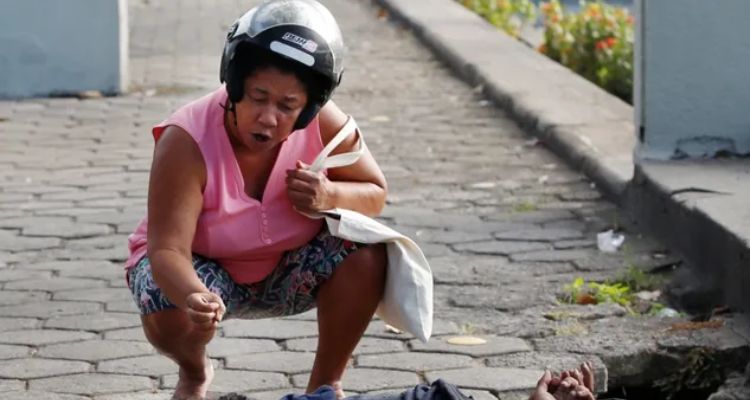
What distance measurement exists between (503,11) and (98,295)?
831 centimetres

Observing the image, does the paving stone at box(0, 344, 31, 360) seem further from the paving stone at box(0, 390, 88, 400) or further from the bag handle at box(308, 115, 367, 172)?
the bag handle at box(308, 115, 367, 172)

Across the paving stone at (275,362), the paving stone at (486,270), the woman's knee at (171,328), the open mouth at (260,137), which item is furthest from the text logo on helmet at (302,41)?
the paving stone at (486,270)

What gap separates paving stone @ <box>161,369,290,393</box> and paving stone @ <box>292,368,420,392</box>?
0.17ft

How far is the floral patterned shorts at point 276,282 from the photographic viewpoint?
147 inches

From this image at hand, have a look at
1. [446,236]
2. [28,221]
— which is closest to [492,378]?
[446,236]

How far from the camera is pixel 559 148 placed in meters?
7.32

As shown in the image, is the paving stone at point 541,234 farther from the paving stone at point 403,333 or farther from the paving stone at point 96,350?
the paving stone at point 96,350

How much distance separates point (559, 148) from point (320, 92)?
384cm

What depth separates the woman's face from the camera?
352cm

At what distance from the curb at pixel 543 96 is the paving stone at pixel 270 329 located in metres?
1.88

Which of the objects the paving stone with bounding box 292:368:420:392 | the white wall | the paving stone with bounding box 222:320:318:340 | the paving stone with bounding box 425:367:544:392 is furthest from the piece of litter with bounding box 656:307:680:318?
the white wall

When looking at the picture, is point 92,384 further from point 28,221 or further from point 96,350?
point 28,221

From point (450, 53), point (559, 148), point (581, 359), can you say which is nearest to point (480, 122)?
point (559, 148)

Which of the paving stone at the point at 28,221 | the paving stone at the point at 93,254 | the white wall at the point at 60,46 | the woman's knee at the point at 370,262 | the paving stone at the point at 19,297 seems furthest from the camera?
the white wall at the point at 60,46
